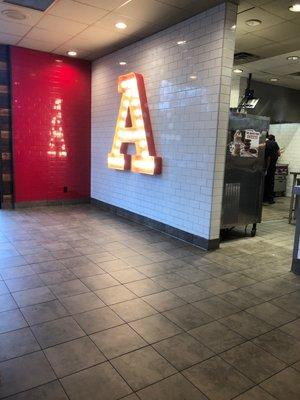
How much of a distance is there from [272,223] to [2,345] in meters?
5.38

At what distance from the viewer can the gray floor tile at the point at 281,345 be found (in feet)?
7.48

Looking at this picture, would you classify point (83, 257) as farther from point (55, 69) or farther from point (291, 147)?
point (291, 147)

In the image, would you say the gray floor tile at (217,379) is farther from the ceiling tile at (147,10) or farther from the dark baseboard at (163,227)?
the ceiling tile at (147,10)

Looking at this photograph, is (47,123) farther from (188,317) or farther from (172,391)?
(172,391)

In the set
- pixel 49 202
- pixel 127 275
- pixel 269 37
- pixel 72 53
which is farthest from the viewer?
pixel 49 202

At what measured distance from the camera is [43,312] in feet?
9.00

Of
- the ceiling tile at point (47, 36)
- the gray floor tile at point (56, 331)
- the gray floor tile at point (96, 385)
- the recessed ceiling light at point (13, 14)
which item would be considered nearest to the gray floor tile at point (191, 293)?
the gray floor tile at point (56, 331)

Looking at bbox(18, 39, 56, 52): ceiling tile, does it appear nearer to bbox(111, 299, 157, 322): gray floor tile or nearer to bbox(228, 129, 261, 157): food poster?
bbox(228, 129, 261, 157): food poster

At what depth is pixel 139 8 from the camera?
425 cm

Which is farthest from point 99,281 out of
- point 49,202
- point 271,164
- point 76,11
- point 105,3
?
point 271,164

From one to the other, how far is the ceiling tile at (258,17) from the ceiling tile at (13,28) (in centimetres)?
330

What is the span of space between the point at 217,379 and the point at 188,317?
0.75m

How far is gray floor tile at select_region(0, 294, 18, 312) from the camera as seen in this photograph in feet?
9.10

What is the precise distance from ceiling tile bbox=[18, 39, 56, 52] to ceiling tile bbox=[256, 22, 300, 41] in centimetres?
379
